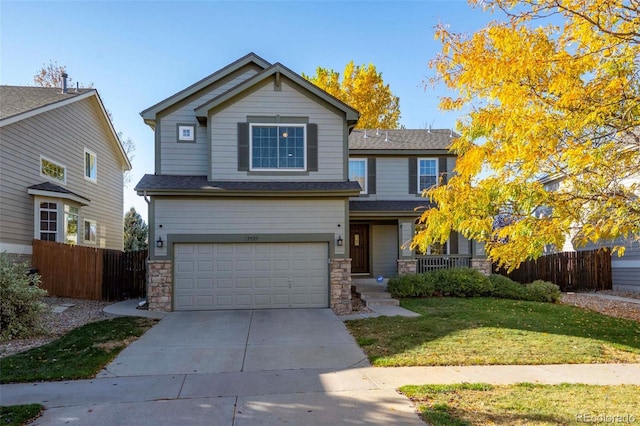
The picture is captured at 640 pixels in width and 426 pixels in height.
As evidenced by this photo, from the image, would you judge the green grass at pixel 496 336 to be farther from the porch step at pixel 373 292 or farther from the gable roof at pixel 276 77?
the gable roof at pixel 276 77

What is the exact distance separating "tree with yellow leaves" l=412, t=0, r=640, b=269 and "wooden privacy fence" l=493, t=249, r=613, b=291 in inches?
402

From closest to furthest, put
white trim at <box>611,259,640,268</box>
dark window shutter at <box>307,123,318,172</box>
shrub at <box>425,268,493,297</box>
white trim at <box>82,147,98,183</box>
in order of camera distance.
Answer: dark window shutter at <box>307,123,318,172</box> → shrub at <box>425,268,493,297</box> → white trim at <box>611,259,640,268</box> → white trim at <box>82,147,98,183</box>

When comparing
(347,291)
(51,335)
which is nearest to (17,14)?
(51,335)

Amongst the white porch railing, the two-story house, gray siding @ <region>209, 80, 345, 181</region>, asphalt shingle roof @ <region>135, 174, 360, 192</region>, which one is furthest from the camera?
the two-story house

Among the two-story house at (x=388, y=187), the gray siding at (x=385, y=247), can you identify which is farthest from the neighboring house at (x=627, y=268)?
the gray siding at (x=385, y=247)

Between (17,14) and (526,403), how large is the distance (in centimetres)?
1304

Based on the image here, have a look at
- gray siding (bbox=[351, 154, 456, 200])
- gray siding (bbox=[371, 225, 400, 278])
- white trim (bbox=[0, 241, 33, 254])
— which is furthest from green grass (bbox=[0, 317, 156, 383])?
gray siding (bbox=[351, 154, 456, 200])

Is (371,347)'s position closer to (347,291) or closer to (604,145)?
(347,291)

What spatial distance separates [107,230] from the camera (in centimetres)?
1938

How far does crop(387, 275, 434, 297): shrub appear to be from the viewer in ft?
42.2

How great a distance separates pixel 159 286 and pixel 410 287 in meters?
7.33

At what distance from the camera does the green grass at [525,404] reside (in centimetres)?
427

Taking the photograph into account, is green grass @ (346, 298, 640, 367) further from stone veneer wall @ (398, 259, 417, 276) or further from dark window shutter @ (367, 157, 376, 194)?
dark window shutter @ (367, 157, 376, 194)

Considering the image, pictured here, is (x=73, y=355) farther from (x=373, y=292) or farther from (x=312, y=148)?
(x=373, y=292)
